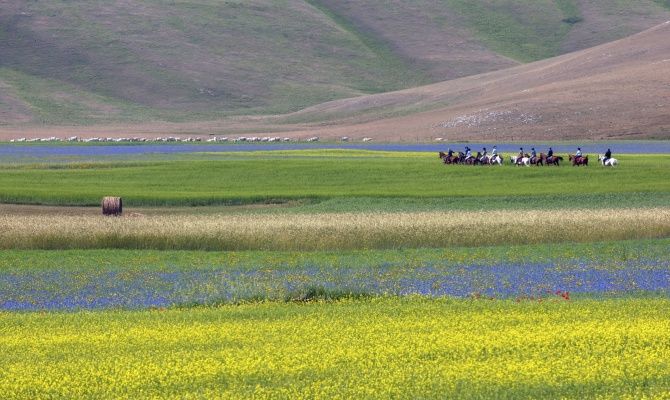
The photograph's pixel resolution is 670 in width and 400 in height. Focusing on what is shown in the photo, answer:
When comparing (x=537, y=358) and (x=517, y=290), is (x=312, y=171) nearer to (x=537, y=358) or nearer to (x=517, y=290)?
(x=517, y=290)

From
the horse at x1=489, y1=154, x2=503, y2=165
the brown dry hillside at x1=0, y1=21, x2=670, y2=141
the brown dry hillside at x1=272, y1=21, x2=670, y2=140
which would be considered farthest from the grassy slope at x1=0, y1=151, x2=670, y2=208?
the brown dry hillside at x1=272, y1=21, x2=670, y2=140

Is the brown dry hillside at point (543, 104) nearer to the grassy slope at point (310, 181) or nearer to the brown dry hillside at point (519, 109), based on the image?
the brown dry hillside at point (519, 109)

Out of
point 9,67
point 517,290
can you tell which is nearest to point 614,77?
point 9,67

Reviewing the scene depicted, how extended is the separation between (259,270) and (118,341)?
11.9m

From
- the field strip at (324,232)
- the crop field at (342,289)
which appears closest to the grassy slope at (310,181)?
the crop field at (342,289)

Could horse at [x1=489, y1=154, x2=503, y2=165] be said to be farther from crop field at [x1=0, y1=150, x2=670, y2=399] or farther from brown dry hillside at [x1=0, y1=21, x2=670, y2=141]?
brown dry hillside at [x1=0, y1=21, x2=670, y2=141]

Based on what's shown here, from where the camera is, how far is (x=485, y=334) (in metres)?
17.2

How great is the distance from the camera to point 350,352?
15859 millimetres

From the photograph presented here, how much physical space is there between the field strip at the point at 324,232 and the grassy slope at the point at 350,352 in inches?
519

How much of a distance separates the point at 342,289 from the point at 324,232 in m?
11.5

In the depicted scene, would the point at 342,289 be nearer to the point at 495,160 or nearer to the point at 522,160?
the point at 522,160

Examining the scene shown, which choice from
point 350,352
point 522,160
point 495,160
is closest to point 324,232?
point 350,352

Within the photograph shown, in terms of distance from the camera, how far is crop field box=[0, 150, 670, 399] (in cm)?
1452

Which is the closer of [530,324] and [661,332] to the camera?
[661,332]
